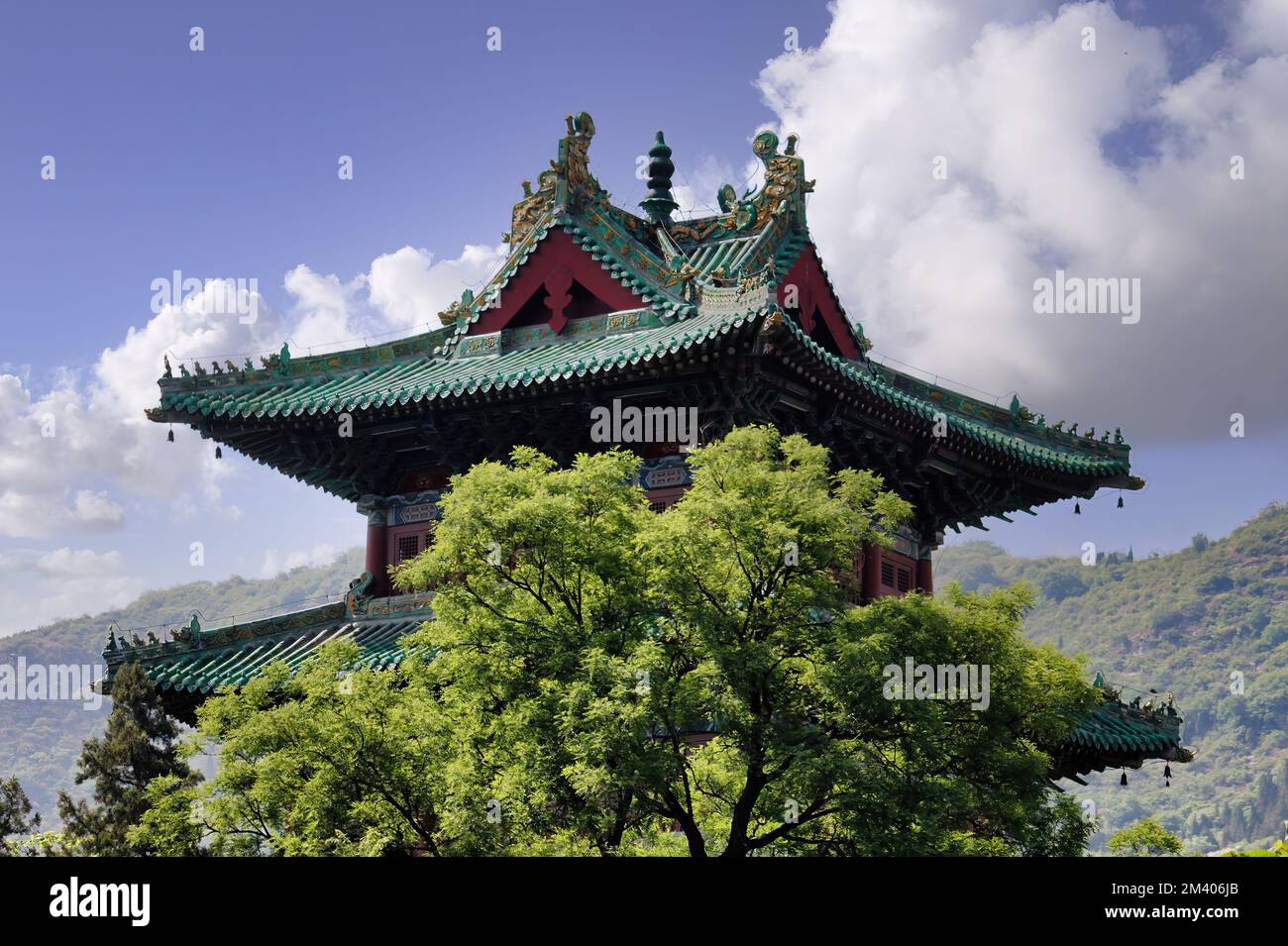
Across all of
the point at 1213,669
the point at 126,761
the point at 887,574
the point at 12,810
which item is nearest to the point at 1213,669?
the point at 1213,669

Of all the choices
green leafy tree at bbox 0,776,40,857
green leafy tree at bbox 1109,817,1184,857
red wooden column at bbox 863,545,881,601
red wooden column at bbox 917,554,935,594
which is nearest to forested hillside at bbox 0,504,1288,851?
green leafy tree at bbox 0,776,40,857

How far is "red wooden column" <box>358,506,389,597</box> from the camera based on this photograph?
30359mm

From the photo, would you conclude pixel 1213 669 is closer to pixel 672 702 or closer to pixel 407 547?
pixel 407 547

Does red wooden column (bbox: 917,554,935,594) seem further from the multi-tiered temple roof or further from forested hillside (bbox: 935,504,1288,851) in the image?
forested hillside (bbox: 935,504,1288,851)

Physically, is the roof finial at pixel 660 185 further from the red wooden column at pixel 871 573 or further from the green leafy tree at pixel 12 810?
the green leafy tree at pixel 12 810

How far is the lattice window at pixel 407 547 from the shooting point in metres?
30.5

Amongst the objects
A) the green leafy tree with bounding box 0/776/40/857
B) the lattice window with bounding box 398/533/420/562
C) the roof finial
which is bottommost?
the green leafy tree with bounding box 0/776/40/857

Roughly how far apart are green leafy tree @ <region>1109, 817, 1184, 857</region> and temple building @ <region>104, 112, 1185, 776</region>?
873 cm

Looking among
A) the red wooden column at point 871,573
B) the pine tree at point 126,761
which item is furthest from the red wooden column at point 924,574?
the pine tree at point 126,761

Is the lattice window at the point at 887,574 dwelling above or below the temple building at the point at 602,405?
below

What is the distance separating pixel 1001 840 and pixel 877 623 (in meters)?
3.19

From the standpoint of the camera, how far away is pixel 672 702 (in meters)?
19.5

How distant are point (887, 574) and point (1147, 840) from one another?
11.1 m

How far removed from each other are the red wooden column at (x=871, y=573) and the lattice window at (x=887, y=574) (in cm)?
56
